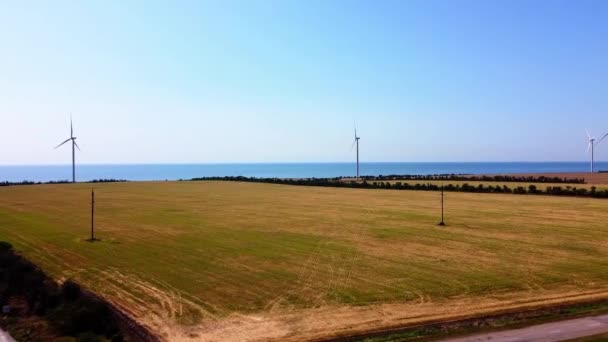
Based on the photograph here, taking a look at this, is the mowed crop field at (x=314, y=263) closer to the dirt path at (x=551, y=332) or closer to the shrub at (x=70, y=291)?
the shrub at (x=70, y=291)

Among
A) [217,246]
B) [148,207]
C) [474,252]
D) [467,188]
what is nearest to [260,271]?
[217,246]

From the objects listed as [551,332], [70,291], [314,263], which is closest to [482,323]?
[551,332]

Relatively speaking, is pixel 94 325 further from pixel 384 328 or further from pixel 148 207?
pixel 148 207

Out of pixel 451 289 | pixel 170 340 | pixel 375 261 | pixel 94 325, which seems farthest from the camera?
pixel 375 261

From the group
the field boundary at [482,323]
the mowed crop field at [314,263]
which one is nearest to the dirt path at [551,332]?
the field boundary at [482,323]

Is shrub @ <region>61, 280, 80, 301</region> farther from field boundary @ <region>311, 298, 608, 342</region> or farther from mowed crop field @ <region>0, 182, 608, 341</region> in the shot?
field boundary @ <region>311, 298, 608, 342</region>
